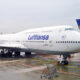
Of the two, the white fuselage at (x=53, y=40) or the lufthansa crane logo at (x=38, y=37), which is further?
the lufthansa crane logo at (x=38, y=37)

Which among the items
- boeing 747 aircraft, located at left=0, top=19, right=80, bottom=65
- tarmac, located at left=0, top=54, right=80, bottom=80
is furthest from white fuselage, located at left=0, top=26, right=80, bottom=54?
tarmac, located at left=0, top=54, right=80, bottom=80

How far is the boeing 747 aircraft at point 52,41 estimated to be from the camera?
49.5ft

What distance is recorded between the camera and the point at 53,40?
657 inches

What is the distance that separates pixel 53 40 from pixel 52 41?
0.64ft

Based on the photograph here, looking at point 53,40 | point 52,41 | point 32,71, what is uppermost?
point 53,40

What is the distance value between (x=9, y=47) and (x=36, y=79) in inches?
487

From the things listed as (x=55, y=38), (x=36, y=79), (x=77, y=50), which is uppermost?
(x=55, y=38)

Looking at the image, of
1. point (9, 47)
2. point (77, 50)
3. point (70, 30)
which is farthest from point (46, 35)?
point (9, 47)

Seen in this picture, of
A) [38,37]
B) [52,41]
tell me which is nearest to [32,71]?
[52,41]

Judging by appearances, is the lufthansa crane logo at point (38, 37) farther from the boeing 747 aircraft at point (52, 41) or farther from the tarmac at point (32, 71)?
the tarmac at point (32, 71)

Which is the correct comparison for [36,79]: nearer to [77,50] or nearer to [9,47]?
[77,50]

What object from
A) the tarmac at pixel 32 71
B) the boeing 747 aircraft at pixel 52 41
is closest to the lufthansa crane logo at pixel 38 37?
the boeing 747 aircraft at pixel 52 41

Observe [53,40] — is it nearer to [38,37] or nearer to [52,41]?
[52,41]

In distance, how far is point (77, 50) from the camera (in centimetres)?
1455
